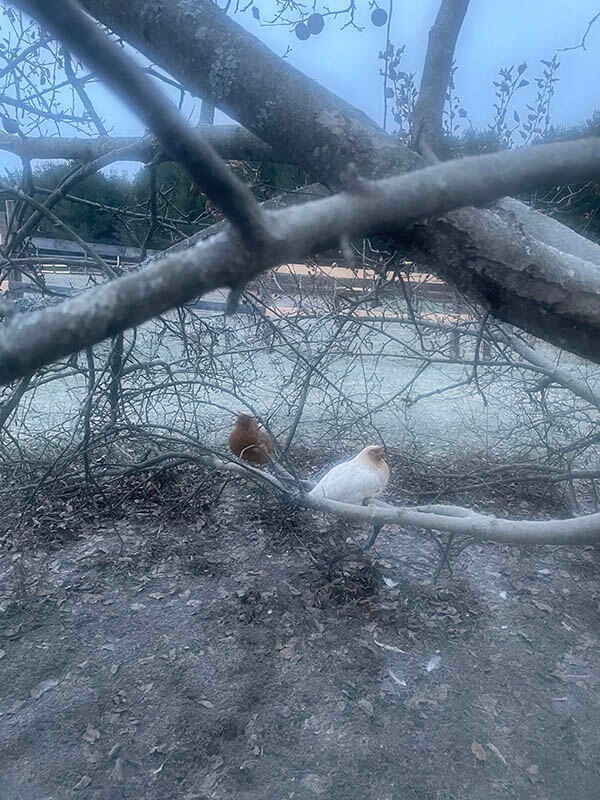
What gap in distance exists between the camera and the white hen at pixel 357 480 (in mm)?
3280

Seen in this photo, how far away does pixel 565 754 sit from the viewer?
2.32 meters

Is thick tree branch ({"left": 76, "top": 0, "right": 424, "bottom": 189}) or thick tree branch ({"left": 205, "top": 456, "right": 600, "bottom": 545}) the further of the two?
thick tree branch ({"left": 205, "top": 456, "right": 600, "bottom": 545})

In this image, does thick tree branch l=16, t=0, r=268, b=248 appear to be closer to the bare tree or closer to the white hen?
the bare tree

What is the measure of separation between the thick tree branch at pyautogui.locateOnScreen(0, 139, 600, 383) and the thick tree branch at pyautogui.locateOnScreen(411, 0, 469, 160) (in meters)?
0.93

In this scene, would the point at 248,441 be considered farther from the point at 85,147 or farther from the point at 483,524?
the point at 483,524

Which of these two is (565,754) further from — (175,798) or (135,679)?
(135,679)


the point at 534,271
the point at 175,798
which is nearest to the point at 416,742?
the point at 175,798

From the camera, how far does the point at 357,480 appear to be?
3.30 m

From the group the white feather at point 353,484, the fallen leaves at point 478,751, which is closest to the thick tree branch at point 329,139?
the fallen leaves at point 478,751

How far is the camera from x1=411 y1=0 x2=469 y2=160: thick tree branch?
151 centimetres

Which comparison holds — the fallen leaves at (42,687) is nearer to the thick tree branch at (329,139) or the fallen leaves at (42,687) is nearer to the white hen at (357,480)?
the white hen at (357,480)

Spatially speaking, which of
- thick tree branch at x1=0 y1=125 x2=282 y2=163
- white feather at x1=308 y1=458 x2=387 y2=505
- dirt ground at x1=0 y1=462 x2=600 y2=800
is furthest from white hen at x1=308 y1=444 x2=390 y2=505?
thick tree branch at x1=0 y1=125 x2=282 y2=163

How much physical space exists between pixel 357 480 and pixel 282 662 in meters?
1.00

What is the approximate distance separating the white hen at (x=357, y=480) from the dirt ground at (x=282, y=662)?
438mm
